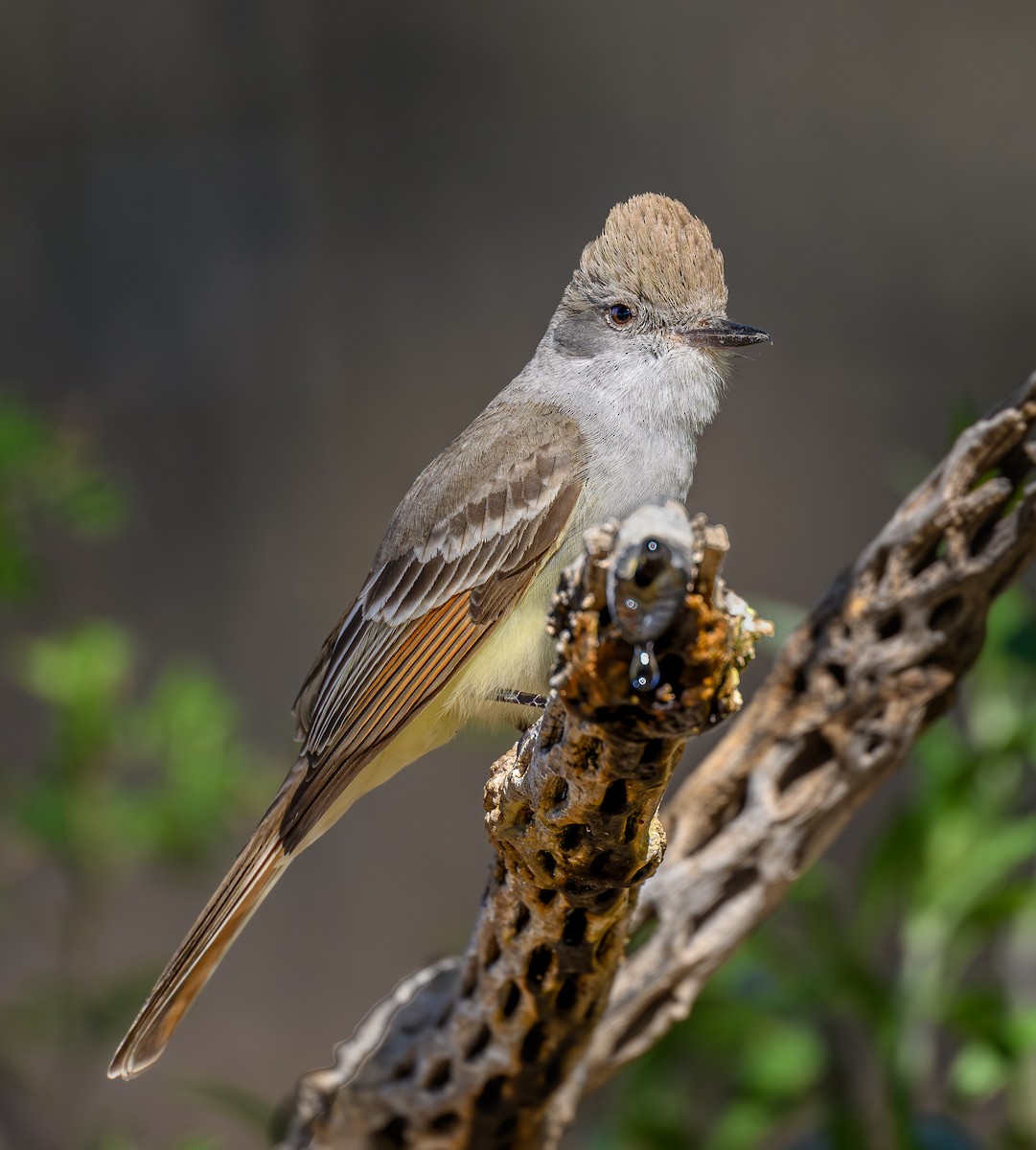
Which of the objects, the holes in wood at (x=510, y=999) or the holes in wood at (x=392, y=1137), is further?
the holes in wood at (x=392, y=1137)

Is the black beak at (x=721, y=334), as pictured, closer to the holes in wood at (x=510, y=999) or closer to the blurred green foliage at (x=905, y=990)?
the blurred green foliage at (x=905, y=990)

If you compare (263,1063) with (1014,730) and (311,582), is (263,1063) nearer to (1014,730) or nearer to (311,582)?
(311,582)

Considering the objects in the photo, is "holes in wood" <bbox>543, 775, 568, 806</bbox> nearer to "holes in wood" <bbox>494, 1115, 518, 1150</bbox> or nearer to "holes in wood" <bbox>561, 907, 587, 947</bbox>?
"holes in wood" <bbox>561, 907, 587, 947</bbox>

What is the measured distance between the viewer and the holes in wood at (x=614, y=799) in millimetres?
1113

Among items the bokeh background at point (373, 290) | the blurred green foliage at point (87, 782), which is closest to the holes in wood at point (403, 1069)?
the blurred green foliage at point (87, 782)

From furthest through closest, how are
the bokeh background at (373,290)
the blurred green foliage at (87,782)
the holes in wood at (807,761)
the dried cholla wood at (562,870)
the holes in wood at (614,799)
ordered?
the bokeh background at (373,290), the blurred green foliage at (87,782), the holes in wood at (807,761), the holes in wood at (614,799), the dried cholla wood at (562,870)

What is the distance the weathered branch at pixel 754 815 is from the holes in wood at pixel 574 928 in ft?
0.32

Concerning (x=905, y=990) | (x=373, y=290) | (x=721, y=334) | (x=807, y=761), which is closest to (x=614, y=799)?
(x=807, y=761)

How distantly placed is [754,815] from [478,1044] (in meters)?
0.43

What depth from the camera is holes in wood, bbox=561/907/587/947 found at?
1328 mm

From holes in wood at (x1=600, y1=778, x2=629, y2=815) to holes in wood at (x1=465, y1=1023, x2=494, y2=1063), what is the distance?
50 centimetres

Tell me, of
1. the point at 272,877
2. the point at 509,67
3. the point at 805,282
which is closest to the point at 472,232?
the point at 509,67

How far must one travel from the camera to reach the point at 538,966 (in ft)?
4.68

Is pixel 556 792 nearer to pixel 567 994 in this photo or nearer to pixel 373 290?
pixel 567 994
